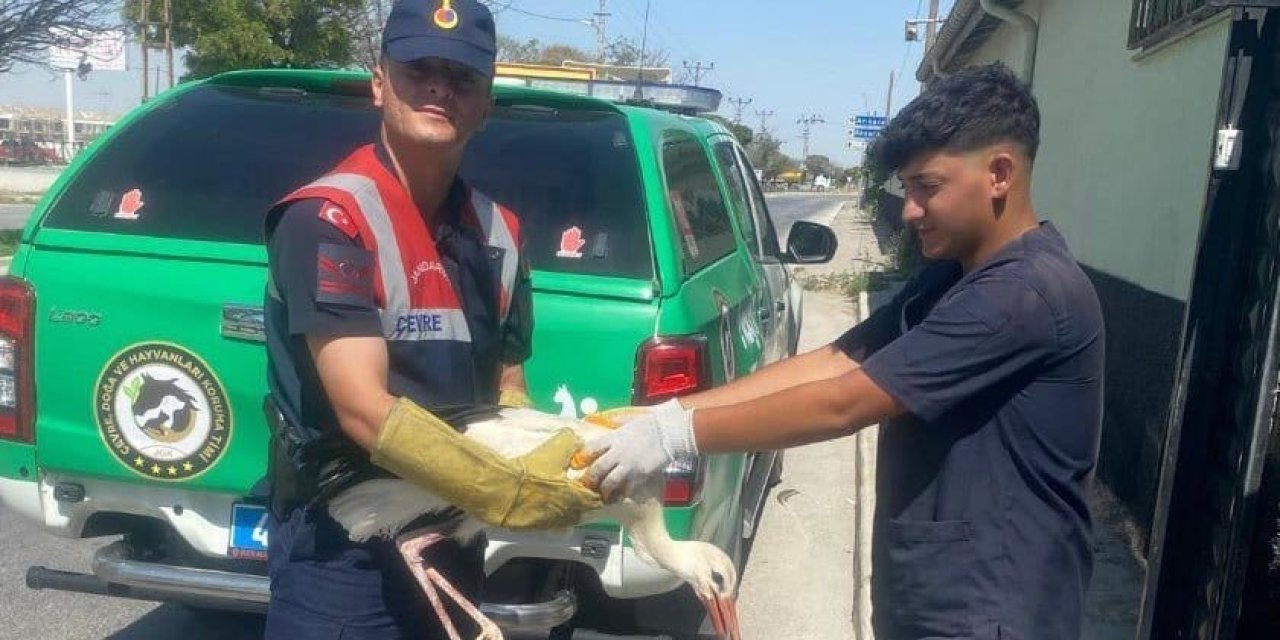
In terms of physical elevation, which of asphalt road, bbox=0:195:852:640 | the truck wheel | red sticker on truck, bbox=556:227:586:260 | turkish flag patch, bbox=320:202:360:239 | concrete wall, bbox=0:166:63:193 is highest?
turkish flag patch, bbox=320:202:360:239

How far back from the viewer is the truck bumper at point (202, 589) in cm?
313

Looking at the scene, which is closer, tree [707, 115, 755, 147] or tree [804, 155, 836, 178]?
tree [707, 115, 755, 147]

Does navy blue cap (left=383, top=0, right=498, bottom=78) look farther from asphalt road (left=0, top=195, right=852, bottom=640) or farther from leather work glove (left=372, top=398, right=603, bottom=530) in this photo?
asphalt road (left=0, top=195, right=852, bottom=640)

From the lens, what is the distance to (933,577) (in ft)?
6.68

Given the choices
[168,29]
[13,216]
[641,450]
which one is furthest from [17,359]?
[13,216]

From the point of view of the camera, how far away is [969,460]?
6.52ft

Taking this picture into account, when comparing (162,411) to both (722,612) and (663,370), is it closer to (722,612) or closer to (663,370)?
(663,370)

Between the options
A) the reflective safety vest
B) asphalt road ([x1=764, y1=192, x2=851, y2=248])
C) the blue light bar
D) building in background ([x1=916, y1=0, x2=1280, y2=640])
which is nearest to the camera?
the reflective safety vest

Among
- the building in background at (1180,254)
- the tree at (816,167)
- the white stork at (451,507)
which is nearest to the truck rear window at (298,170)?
the white stork at (451,507)

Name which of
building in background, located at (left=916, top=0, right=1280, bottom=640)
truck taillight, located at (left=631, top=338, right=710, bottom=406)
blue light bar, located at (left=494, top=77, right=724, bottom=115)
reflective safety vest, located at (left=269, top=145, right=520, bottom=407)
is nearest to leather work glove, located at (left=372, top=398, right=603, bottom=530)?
reflective safety vest, located at (left=269, top=145, right=520, bottom=407)

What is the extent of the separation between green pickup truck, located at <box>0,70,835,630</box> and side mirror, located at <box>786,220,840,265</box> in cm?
161

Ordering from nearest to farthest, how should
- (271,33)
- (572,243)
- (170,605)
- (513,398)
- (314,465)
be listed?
(314,465), (513,398), (572,243), (170,605), (271,33)

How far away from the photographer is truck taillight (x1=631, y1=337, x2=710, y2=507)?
3.13 metres

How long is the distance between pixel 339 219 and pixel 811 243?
11.6 ft
